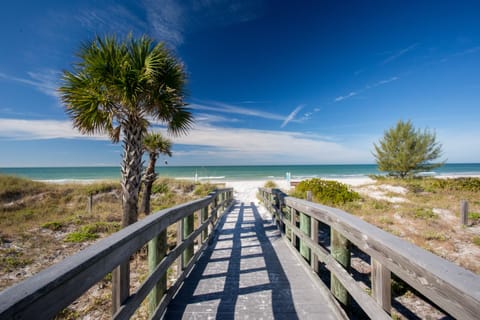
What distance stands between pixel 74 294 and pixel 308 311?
2314mm

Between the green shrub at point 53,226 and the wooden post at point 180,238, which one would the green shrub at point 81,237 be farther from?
the wooden post at point 180,238

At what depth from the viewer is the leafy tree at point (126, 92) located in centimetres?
432

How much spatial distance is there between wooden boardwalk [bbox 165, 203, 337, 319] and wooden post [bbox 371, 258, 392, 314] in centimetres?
96

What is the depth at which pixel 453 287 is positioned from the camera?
0.90 meters

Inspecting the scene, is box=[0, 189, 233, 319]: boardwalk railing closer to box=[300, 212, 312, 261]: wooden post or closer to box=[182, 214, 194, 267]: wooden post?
box=[182, 214, 194, 267]: wooden post

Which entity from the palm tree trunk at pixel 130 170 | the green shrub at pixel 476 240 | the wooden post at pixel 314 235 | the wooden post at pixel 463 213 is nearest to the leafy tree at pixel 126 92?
the palm tree trunk at pixel 130 170

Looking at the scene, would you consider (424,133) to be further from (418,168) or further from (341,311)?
(341,311)

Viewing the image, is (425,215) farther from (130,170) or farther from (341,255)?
(130,170)

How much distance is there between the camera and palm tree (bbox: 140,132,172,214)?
880cm

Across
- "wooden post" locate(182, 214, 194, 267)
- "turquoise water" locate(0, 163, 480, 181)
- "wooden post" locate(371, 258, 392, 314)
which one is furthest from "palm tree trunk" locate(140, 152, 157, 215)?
"turquoise water" locate(0, 163, 480, 181)

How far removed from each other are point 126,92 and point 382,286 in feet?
16.3

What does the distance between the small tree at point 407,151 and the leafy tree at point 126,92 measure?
23.1 meters

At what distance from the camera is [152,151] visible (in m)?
9.59

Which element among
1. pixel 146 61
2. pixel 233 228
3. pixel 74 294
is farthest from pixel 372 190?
pixel 74 294
